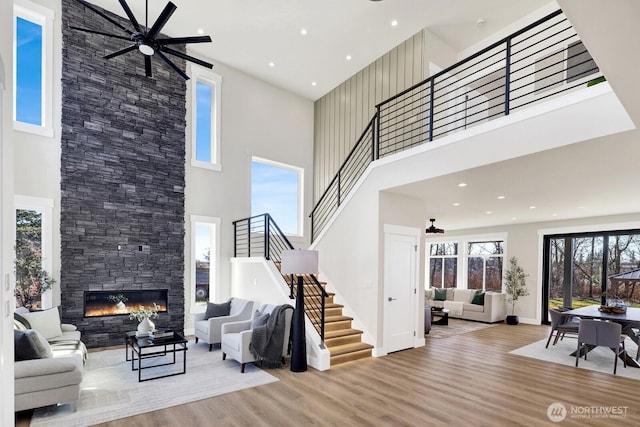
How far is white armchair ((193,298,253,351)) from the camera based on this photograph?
19.9 feet

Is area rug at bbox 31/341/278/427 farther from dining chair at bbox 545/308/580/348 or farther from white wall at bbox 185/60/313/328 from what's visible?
dining chair at bbox 545/308/580/348

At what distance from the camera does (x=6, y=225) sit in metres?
2.22

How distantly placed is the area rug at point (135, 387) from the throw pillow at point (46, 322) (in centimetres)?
68

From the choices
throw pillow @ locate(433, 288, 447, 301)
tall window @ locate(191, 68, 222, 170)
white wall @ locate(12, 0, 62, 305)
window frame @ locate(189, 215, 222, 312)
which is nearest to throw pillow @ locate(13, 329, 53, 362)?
white wall @ locate(12, 0, 62, 305)

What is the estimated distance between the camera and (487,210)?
26.1 feet

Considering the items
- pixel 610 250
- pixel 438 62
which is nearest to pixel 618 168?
pixel 438 62

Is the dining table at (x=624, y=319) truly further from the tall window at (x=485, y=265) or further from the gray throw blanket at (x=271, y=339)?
the gray throw blanket at (x=271, y=339)

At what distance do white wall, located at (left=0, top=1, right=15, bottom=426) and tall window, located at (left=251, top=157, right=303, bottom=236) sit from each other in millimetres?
6461

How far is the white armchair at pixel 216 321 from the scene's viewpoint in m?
6.07

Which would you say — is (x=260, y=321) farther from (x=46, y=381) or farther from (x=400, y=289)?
(x=400, y=289)

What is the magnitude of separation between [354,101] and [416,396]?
6952mm

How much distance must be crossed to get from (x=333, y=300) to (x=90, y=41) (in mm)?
6609

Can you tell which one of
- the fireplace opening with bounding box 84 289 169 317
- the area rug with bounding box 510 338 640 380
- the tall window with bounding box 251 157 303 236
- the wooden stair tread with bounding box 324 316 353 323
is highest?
the tall window with bounding box 251 157 303 236

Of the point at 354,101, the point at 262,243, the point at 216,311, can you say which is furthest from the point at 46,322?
the point at 354,101
